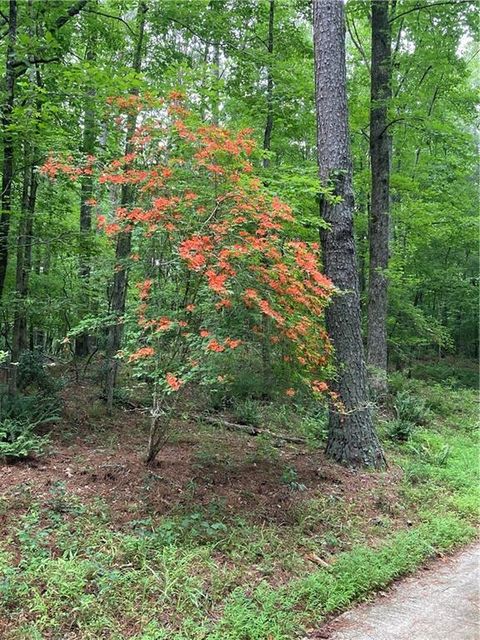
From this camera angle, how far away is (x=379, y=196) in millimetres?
8523

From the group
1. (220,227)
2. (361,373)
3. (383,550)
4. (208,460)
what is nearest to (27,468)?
(208,460)

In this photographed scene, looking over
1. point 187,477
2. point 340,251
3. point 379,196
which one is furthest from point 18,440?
point 379,196

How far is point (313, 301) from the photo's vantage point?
159 inches

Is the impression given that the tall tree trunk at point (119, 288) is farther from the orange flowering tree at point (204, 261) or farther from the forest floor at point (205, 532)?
the orange flowering tree at point (204, 261)

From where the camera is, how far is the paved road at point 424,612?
8.93 ft

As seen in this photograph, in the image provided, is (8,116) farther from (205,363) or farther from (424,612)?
(424,612)

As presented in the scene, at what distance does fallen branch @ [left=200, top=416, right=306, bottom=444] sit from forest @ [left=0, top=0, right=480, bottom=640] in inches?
1.6

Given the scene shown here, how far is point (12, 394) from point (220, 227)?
3559mm

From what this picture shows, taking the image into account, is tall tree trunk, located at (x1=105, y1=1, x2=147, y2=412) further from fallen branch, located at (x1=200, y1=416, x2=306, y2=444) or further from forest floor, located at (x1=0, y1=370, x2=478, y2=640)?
fallen branch, located at (x1=200, y1=416, x2=306, y2=444)

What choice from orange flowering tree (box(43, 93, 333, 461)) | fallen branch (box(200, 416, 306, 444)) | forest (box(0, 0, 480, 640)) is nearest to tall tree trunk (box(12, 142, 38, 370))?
forest (box(0, 0, 480, 640))

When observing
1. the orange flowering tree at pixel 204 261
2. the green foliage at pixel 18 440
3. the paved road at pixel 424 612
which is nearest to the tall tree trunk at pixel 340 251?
the orange flowering tree at pixel 204 261

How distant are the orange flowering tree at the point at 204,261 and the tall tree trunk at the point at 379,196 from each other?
14.4 feet

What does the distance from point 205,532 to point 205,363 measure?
1.28 meters

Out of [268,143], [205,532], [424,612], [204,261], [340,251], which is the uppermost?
[268,143]
